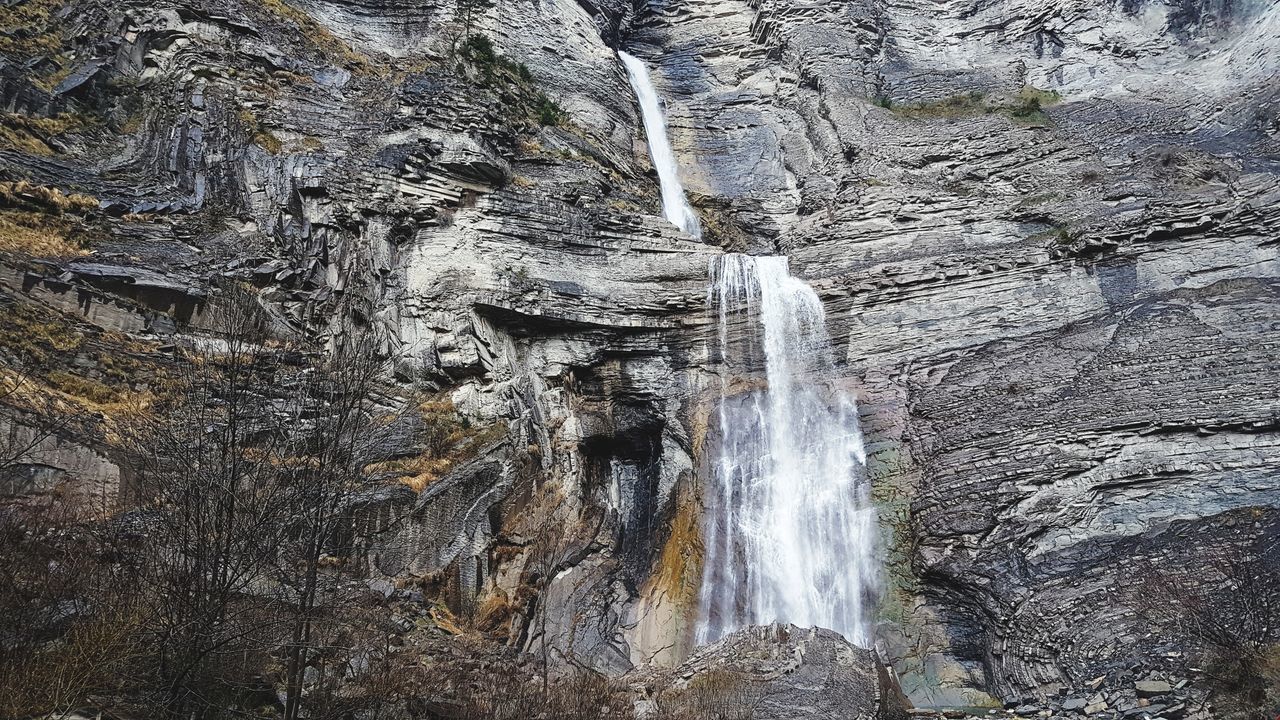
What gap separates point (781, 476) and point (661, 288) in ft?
18.9

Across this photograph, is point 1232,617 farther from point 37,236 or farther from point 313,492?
point 37,236

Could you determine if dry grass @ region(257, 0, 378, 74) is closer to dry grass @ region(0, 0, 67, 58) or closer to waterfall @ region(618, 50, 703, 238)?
dry grass @ region(0, 0, 67, 58)

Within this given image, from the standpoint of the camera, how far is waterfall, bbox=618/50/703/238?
29875 mm

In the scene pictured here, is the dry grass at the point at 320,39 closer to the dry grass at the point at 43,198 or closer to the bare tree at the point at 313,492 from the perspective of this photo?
the dry grass at the point at 43,198

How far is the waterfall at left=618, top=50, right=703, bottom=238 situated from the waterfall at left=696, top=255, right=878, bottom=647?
531 centimetres

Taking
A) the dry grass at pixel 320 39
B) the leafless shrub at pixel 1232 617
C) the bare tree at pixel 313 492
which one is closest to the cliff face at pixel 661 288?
the dry grass at pixel 320 39

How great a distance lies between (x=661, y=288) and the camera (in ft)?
78.3

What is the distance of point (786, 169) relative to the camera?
3212cm

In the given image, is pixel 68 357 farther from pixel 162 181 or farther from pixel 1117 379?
pixel 1117 379

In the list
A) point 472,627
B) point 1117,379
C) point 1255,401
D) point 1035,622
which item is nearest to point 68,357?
point 472,627

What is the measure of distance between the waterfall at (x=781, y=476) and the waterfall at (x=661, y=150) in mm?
5308

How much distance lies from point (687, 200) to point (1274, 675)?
21.7 m

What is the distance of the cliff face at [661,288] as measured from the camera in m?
18.5

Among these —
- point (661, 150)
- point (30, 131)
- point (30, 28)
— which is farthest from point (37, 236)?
point (661, 150)
